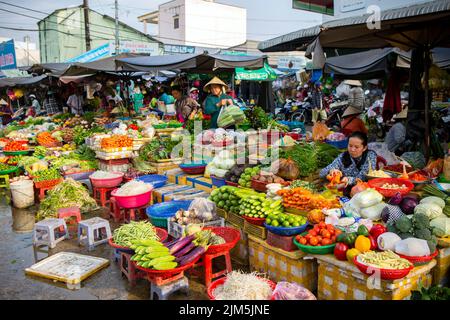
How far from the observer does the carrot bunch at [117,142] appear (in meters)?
8.05

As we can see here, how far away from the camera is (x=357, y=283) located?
3174 millimetres

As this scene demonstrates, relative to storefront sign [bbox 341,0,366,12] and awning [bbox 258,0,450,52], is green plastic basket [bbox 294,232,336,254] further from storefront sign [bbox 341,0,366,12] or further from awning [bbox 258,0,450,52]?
storefront sign [bbox 341,0,366,12]

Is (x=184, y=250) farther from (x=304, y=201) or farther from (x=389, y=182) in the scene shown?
(x=389, y=182)

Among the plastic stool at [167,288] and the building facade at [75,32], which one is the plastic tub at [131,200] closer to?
the plastic stool at [167,288]

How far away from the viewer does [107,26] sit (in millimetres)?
31844

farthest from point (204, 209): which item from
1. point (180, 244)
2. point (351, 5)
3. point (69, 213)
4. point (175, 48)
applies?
point (175, 48)

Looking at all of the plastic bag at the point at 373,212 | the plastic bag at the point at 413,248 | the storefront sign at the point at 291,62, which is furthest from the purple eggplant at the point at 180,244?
the storefront sign at the point at 291,62

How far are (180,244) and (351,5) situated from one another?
A: 251 inches

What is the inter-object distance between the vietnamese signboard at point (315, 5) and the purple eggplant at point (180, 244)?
7.88 meters

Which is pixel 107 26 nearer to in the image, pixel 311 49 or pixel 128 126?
pixel 128 126

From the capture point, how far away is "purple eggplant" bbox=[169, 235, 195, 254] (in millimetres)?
3692

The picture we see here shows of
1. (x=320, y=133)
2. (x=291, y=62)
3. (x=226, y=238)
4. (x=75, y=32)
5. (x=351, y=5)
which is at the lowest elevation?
(x=226, y=238)

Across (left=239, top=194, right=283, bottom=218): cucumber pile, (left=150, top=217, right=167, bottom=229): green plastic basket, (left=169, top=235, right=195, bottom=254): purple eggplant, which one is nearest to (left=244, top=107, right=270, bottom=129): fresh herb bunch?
(left=239, top=194, right=283, bottom=218): cucumber pile

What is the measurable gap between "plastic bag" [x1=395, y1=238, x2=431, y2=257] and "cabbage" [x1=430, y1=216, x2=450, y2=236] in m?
0.38
